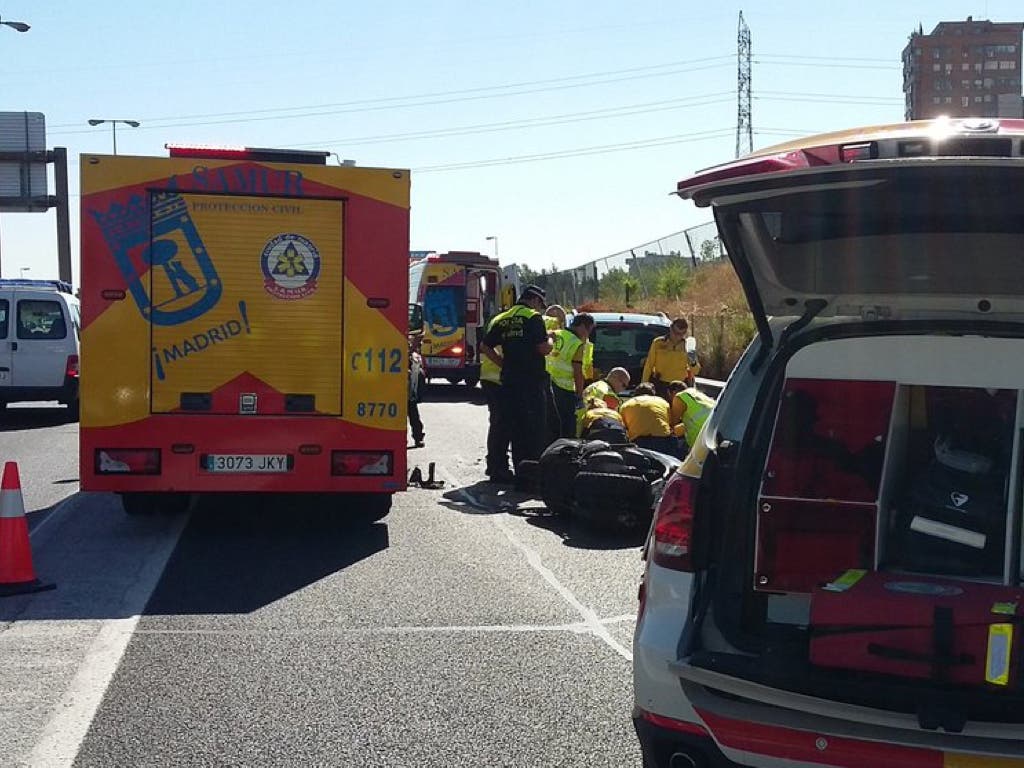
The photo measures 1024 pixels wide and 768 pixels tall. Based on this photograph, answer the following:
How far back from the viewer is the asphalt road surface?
202 inches

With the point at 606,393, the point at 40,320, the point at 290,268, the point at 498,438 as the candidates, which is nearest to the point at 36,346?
the point at 40,320

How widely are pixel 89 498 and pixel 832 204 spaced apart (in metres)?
9.43

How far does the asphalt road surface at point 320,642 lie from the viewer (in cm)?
513

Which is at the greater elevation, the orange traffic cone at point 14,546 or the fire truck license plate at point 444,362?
the fire truck license plate at point 444,362

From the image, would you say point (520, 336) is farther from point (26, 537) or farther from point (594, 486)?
point (26, 537)

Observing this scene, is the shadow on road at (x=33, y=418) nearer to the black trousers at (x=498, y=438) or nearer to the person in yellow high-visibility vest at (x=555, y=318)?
the person in yellow high-visibility vest at (x=555, y=318)

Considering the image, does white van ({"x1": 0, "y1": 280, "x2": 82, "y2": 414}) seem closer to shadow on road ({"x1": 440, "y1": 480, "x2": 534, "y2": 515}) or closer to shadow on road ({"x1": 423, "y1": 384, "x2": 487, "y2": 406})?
shadow on road ({"x1": 423, "y1": 384, "x2": 487, "y2": 406})

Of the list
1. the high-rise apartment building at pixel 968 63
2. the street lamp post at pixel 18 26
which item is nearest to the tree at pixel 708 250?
the street lamp post at pixel 18 26

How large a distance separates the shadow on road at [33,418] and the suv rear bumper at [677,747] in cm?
1746

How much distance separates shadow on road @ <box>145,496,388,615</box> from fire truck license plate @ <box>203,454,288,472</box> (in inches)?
21.4

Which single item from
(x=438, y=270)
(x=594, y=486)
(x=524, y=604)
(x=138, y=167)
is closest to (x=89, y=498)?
(x=138, y=167)

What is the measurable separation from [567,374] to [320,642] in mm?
7238

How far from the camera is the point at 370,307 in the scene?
31.8ft

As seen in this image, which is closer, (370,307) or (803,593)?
(803,593)
